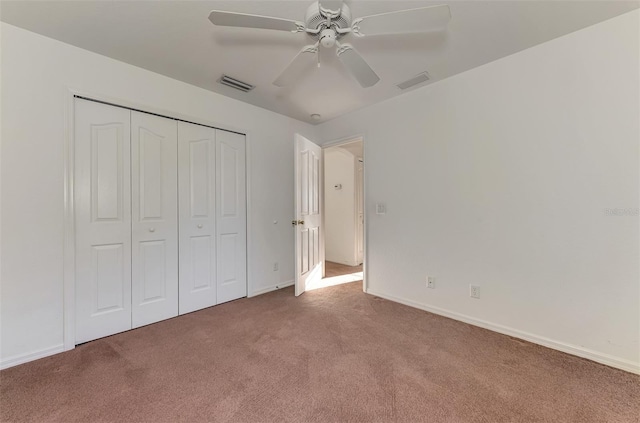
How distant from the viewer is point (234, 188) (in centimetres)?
301

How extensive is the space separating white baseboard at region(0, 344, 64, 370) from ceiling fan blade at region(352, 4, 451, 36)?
3.02 metres

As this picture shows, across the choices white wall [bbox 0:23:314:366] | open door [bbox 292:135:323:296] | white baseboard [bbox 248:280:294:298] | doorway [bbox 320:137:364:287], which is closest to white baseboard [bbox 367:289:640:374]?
open door [bbox 292:135:323:296]

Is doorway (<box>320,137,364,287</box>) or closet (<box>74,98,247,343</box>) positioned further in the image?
doorway (<box>320,137,364,287</box>)

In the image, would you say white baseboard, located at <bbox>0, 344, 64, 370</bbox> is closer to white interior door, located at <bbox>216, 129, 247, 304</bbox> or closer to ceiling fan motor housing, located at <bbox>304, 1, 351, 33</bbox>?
white interior door, located at <bbox>216, 129, 247, 304</bbox>

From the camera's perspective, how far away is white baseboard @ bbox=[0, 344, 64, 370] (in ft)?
5.74

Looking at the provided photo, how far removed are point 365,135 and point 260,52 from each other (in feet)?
5.14

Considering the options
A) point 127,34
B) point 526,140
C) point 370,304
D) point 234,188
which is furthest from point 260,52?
point 370,304

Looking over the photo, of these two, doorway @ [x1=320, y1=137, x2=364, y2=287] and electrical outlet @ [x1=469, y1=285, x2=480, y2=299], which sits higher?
doorway @ [x1=320, y1=137, x2=364, y2=287]

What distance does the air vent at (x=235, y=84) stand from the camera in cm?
252

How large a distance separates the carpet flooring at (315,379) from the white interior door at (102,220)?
25 cm

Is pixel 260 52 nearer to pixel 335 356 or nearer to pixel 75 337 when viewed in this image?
pixel 335 356

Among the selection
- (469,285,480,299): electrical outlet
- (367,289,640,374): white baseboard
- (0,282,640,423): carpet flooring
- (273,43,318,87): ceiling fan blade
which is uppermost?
(273,43,318,87): ceiling fan blade

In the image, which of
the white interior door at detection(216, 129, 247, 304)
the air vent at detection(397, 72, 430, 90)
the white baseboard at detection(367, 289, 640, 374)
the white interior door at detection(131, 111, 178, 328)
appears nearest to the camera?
the white baseboard at detection(367, 289, 640, 374)

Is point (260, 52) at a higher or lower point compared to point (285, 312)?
higher
